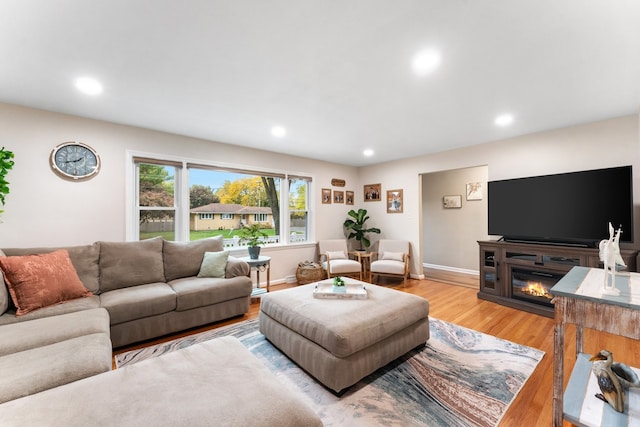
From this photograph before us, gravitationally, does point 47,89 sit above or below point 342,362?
above

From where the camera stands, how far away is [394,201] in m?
5.39

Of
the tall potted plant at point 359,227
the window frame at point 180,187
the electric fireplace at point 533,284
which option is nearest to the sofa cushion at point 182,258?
the window frame at point 180,187

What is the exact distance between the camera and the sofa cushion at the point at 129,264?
9.07 feet

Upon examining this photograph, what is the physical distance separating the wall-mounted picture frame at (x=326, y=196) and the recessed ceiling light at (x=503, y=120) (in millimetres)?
3125

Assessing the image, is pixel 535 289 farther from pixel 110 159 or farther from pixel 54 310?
pixel 110 159

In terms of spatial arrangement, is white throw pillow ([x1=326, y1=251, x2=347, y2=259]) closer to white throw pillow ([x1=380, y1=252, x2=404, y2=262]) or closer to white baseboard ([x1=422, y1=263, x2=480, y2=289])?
white throw pillow ([x1=380, y1=252, x2=404, y2=262])

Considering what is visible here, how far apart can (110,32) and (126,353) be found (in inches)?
102

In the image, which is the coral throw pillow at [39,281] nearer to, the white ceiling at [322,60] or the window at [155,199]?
the window at [155,199]

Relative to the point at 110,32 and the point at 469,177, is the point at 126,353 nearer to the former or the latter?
the point at 110,32

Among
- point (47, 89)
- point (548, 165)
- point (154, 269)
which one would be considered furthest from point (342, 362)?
point (548, 165)

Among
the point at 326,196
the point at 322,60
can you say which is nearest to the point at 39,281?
the point at 322,60

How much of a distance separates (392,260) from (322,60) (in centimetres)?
377

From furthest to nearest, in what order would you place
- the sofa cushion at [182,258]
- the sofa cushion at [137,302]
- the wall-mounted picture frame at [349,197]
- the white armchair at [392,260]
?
the wall-mounted picture frame at [349,197] → the white armchair at [392,260] → the sofa cushion at [182,258] → the sofa cushion at [137,302]

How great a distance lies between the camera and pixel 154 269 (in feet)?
9.87
